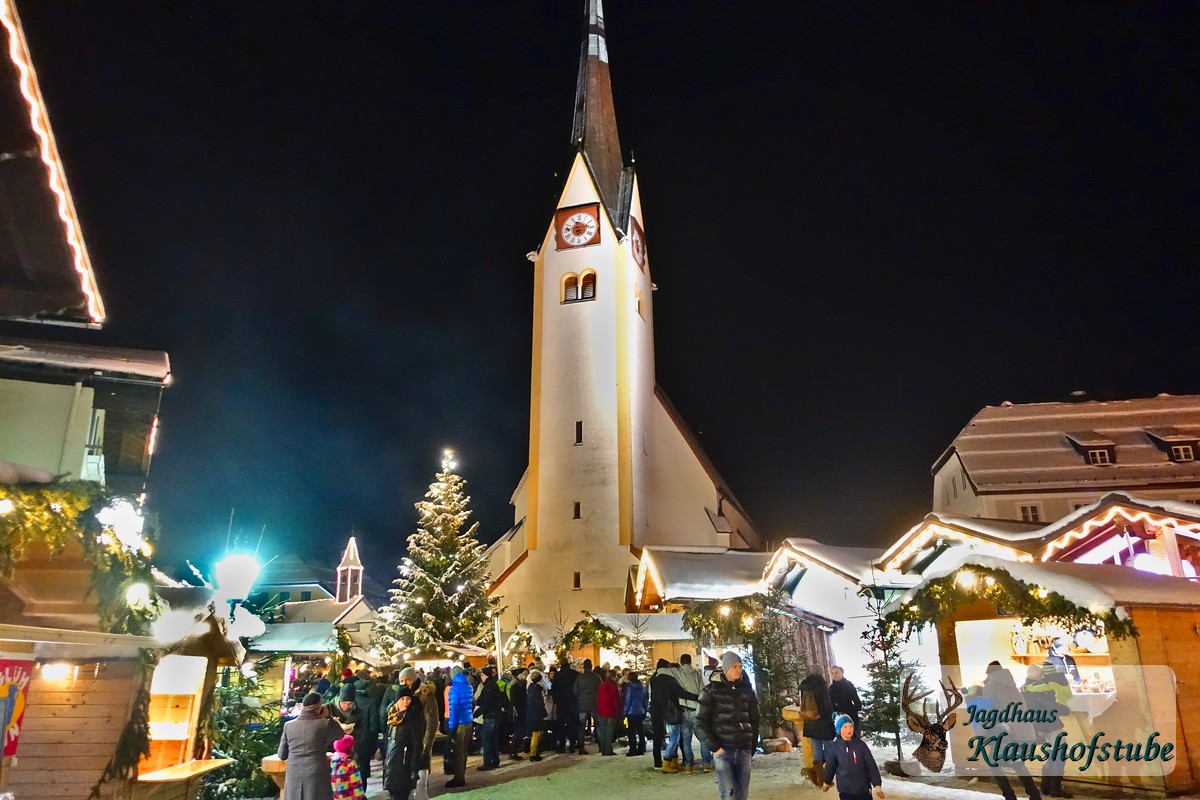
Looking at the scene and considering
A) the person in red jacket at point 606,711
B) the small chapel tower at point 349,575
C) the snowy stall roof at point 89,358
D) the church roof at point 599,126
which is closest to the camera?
the snowy stall roof at point 89,358

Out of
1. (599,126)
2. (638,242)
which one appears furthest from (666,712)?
(599,126)

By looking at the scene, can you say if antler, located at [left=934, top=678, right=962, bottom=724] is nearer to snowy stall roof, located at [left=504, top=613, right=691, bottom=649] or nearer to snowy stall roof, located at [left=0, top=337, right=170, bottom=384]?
snowy stall roof, located at [left=504, top=613, right=691, bottom=649]

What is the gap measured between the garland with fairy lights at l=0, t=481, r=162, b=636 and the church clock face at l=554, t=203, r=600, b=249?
28.4 metres

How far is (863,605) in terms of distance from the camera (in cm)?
1688

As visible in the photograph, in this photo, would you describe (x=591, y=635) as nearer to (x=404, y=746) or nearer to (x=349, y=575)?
(x=404, y=746)

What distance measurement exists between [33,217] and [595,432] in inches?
1029

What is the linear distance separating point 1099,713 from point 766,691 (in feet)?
19.3

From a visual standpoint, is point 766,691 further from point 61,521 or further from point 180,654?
point 61,521

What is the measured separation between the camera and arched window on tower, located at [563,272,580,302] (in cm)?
3509

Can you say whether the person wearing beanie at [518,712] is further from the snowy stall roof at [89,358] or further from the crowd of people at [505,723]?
the snowy stall roof at [89,358]

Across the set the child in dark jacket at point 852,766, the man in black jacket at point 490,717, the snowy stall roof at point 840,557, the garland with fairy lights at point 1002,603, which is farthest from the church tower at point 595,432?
the child in dark jacket at point 852,766

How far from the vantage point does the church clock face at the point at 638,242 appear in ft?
119

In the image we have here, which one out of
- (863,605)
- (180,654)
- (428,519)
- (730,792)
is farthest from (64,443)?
(428,519)

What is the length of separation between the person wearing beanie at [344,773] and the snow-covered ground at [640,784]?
351cm
